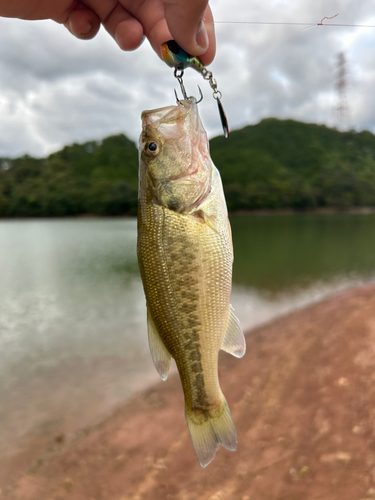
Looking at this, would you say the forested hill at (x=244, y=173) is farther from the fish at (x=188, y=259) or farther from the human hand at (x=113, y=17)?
the fish at (x=188, y=259)

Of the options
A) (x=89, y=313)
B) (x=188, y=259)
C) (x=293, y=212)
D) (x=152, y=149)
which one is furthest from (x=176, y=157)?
(x=293, y=212)

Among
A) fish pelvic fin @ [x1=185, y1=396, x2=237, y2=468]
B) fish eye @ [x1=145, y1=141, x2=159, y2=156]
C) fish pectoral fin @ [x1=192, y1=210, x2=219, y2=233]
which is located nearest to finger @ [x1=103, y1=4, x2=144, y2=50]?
fish eye @ [x1=145, y1=141, x2=159, y2=156]

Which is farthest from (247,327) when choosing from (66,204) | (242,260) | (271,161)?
(271,161)

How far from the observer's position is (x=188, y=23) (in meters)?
1.42

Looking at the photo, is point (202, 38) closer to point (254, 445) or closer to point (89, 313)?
point (254, 445)

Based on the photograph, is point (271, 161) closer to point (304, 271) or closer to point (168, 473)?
point (304, 271)

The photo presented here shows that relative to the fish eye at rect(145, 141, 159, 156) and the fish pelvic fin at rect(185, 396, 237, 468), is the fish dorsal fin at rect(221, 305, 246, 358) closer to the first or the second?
the fish pelvic fin at rect(185, 396, 237, 468)

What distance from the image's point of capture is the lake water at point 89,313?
22.5ft

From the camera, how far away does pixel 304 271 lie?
18.5 meters

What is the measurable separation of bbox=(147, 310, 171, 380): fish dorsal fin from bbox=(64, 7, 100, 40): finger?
1994mm

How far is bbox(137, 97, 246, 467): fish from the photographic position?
1597 mm

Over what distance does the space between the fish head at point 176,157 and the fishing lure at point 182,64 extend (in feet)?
0.39

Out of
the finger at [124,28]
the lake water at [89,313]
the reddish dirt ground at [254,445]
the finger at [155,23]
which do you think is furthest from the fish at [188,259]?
the lake water at [89,313]

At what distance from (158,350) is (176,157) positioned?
968 millimetres
